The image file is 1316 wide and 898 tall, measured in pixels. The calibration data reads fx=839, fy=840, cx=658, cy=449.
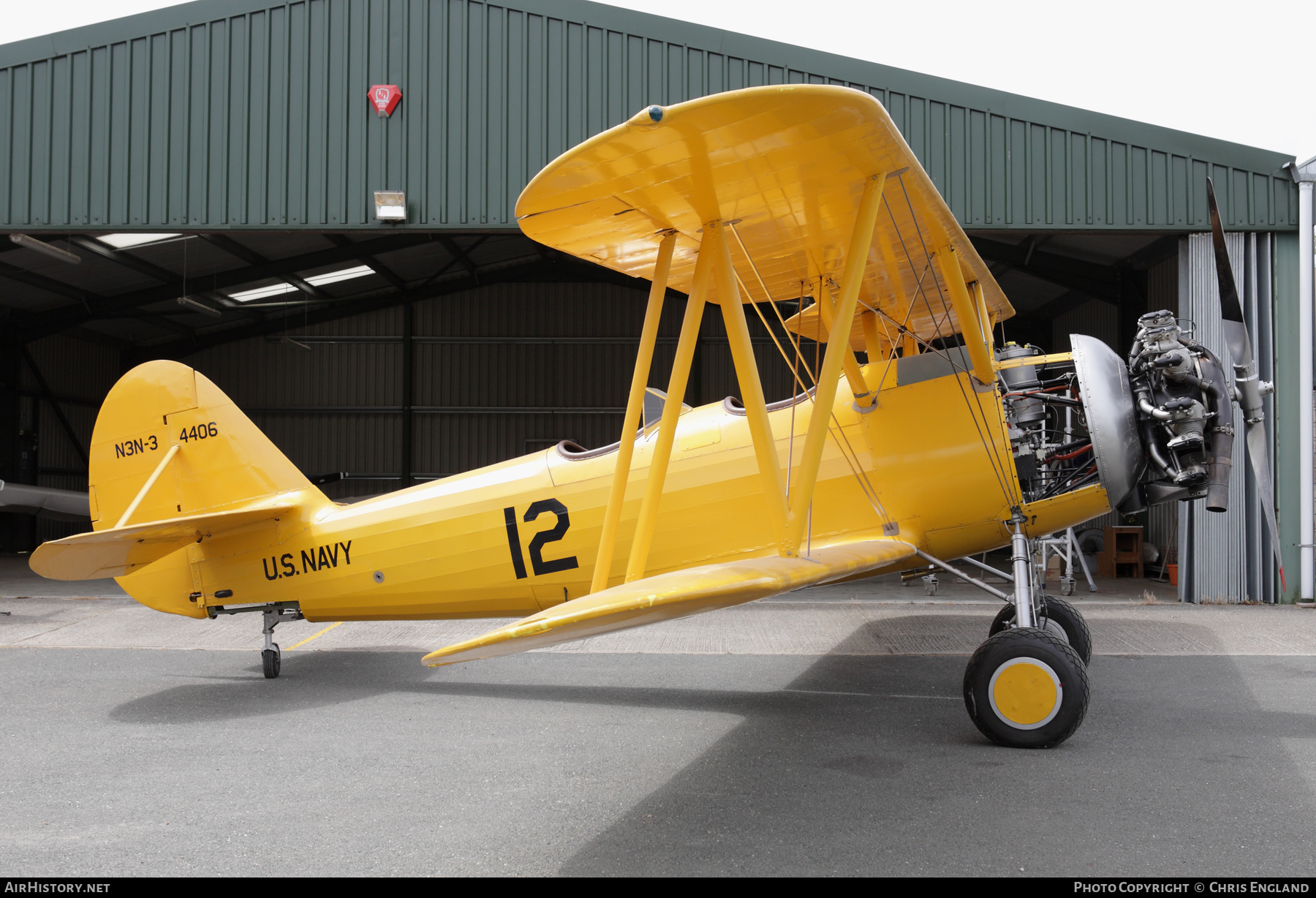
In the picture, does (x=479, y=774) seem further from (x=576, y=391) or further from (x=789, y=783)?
(x=576, y=391)

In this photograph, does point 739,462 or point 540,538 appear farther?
point 540,538

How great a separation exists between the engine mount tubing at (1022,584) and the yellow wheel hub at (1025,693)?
37 cm

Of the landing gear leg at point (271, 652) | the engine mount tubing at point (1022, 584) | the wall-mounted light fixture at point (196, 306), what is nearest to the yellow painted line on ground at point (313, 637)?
the landing gear leg at point (271, 652)

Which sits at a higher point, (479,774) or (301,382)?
(301,382)

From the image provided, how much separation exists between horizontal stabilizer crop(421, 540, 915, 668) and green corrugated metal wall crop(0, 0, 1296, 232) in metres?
7.38

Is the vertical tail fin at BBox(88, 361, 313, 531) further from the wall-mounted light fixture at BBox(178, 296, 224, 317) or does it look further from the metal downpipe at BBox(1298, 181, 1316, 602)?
the wall-mounted light fixture at BBox(178, 296, 224, 317)

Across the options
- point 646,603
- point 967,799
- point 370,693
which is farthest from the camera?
point 370,693

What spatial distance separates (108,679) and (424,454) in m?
16.2

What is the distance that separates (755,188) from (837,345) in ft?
2.84

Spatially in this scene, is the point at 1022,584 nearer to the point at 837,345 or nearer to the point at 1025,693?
the point at 1025,693

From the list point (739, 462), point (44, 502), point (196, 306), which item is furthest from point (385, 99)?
point (44, 502)

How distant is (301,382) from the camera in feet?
74.9

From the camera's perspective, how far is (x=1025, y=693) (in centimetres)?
429
